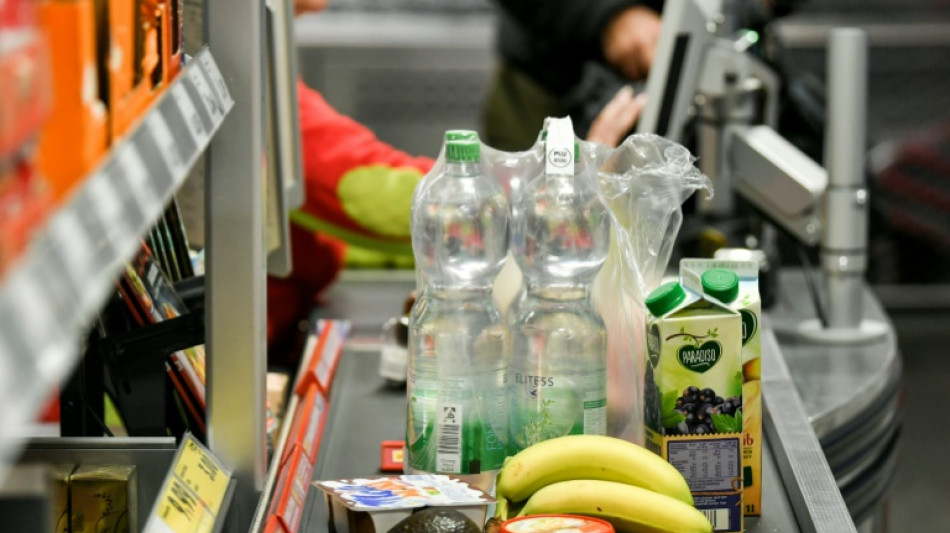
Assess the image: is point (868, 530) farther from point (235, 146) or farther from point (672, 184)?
point (235, 146)

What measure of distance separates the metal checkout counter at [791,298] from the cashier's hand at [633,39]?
2.25ft

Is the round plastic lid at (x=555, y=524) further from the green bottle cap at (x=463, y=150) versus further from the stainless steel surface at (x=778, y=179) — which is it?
the stainless steel surface at (x=778, y=179)

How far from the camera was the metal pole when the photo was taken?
7.94ft

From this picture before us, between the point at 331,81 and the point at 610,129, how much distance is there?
3.36 metres

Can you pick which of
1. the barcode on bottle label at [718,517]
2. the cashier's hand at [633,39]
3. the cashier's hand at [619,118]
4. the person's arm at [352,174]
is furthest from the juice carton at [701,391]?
the cashier's hand at [633,39]

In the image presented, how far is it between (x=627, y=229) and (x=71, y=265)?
1.02 meters

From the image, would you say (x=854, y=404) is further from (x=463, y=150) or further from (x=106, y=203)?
(x=106, y=203)

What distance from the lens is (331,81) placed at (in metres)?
5.64

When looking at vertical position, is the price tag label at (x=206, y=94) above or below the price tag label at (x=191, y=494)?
above

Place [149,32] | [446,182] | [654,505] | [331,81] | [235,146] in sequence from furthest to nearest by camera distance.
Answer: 1. [331,81]
2. [446,182]
3. [235,146]
4. [654,505]
5. [149,32]

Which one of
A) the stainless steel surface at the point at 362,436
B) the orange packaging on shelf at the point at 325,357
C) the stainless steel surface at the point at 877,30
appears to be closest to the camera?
the stainless steel surface at the point at 362,436

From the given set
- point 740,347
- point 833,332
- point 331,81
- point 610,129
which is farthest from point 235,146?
point 331,81

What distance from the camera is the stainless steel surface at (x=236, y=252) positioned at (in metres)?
1.40

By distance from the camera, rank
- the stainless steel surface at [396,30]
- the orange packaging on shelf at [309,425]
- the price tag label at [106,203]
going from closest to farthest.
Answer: the price tag label at [106,203] < the orange packaging on shelf at [309,425] < the stainless steel surface at [396,30]
